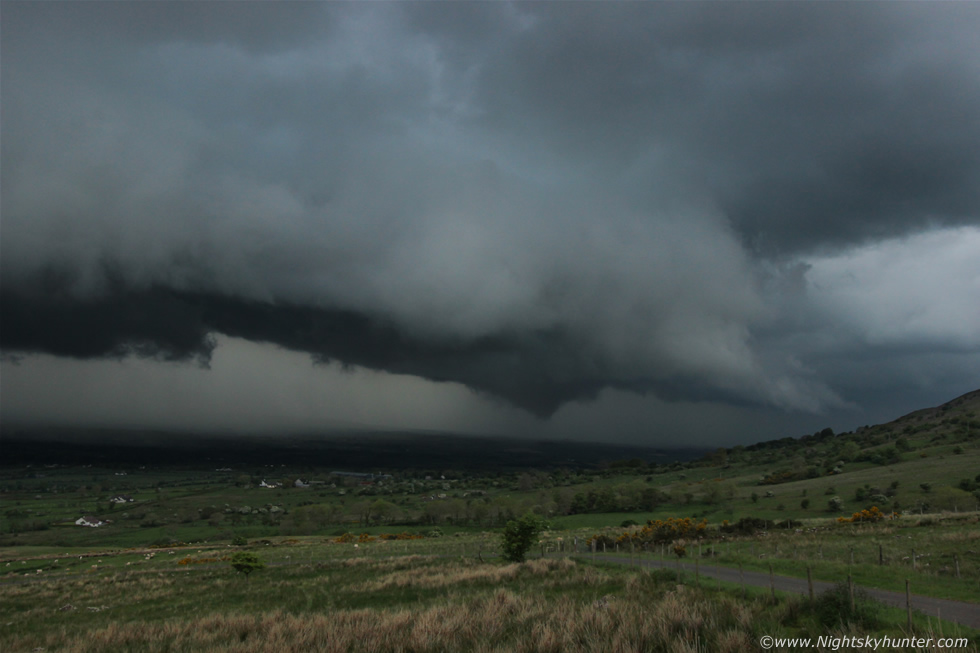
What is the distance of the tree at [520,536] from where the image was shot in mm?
36906

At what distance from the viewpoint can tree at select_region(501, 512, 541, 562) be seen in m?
36.9

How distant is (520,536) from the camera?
1455 inches

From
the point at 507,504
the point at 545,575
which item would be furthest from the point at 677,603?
the point at 507,504

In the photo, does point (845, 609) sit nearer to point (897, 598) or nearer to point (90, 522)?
point (897, 598)

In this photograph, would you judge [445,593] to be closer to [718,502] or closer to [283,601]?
[283,601]

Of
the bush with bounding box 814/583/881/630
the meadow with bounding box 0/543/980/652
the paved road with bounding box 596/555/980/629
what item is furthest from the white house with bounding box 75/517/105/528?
the bush with bounding box 814/583/881/630

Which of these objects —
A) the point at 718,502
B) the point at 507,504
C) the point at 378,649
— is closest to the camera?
the point at 378,649

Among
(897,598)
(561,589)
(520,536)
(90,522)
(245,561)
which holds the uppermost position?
(897,598)

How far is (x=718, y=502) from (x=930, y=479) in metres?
32.0

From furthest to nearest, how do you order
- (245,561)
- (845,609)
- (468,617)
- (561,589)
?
(245,561) → (561,589) → (468,617) → (845,609)

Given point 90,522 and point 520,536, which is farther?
point 90,522

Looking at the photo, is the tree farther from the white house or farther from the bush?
the white house

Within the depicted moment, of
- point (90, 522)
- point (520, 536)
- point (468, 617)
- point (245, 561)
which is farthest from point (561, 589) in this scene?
point (90, 522)

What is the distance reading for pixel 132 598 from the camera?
3189 centimetres
